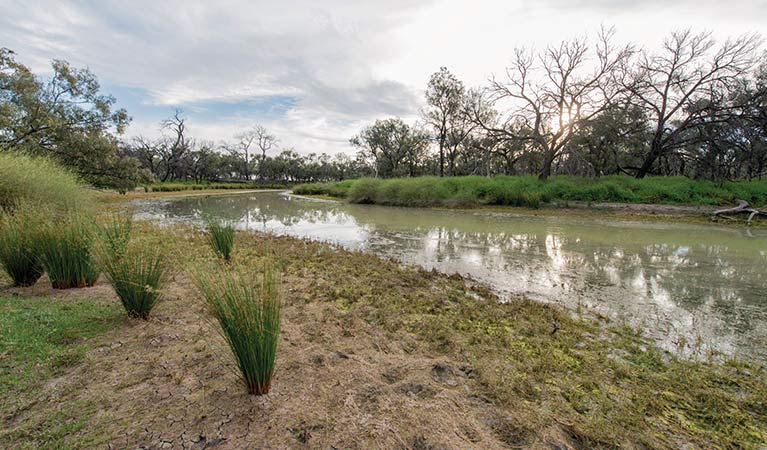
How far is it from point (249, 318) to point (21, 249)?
12.6 feet

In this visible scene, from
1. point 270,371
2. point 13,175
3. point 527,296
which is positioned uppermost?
point 13,175

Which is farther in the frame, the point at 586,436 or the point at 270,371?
the point at 270,371

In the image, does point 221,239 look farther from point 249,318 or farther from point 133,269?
point 249,318

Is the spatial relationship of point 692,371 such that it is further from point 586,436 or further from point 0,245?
point 0,245

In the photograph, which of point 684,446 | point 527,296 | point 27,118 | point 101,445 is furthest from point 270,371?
point 27,118

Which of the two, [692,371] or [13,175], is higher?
[13,175]

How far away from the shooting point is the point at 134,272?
Result: 2979mm

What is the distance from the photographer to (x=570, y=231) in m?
10.6

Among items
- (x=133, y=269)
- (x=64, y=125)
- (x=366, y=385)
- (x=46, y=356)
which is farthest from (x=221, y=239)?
(x=64, y=125)

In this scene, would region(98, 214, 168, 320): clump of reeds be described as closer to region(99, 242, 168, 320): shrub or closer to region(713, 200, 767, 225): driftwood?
region(99, 242, 168, 320): shrub

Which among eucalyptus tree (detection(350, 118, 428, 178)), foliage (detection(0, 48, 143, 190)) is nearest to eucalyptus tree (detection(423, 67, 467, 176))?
eucalyptus tree (detection(350, 118, 428, 178))

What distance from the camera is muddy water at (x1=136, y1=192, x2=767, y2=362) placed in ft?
12.3

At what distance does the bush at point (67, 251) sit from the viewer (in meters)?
3.69

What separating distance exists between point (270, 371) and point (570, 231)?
35.8 feet
